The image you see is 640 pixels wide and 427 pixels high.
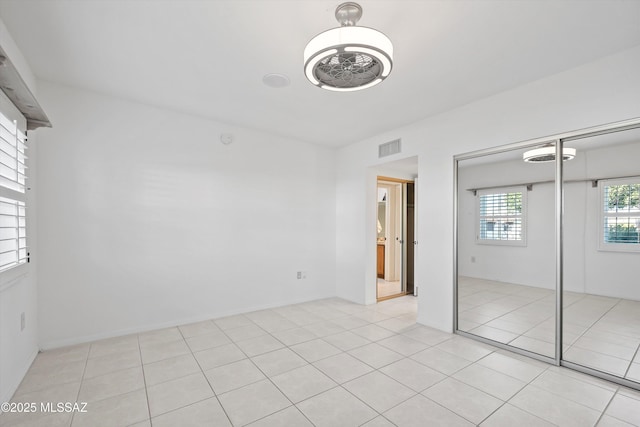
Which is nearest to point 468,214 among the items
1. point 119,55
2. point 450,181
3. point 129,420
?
point 450,181

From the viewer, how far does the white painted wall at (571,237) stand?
241 cm

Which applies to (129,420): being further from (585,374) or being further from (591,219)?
(591,219)

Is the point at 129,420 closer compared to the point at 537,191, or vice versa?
the point at 129,420

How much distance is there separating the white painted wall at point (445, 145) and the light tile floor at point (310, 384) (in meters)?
0.94

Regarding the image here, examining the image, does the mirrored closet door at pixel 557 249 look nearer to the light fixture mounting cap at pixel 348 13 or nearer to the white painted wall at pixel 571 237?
the white painted wall at pixel 571 237

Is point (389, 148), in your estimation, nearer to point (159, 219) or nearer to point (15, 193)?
point (159, 219)

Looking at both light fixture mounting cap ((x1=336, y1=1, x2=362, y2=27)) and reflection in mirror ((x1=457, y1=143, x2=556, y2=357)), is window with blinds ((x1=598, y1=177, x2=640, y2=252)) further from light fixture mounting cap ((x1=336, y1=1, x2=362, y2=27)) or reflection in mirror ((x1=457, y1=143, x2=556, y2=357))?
light fixture mounting cap ((x1=336, y1=1, x2=362, y2=27))

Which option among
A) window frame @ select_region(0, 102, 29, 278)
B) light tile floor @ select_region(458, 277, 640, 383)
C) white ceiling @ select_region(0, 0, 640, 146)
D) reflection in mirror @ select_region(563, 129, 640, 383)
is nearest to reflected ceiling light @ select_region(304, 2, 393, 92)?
white ceiling @ select_region(0, 0, 640, 146)

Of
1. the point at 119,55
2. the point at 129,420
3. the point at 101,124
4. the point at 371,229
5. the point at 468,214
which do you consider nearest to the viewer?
the point at 129,420

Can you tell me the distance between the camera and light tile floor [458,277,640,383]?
2344 millimetres

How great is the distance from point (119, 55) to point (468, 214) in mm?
3824

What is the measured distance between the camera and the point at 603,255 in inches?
99.0

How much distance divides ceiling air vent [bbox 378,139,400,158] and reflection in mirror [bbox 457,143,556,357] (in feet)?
3.19

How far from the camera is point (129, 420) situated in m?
1.89
